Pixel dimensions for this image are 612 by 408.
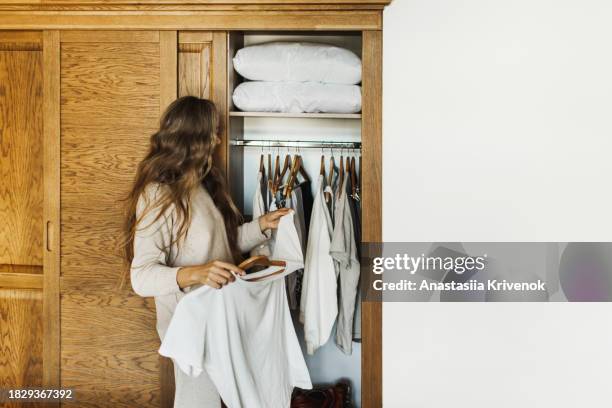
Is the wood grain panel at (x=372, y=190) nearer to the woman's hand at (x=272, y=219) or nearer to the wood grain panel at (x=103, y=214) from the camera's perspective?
the woman's hand at (x=272, y=219)

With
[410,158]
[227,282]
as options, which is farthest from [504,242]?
[227,282]

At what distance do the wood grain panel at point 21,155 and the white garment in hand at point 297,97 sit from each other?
0.85 metres

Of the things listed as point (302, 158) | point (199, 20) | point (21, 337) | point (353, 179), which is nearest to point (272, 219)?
point (353, 179)

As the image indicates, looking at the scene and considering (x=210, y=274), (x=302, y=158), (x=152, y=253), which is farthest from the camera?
(x=302, y=158)

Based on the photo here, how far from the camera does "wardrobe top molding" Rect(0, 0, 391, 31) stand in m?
2.03

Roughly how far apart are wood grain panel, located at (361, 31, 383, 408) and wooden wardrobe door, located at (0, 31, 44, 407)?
135cm

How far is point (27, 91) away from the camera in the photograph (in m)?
2.21

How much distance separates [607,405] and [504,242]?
65 centimetres

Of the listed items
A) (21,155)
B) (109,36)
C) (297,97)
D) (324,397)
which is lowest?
(324,397)

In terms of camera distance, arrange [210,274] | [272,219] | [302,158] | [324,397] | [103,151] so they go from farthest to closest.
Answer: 1. [302,158]
2. [324,397]
3. [103,151]
4. [272,219]
5. [210,274]

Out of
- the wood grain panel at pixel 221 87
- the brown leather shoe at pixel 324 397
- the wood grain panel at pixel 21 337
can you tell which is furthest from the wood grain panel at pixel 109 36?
the brown leather shoe at pixel 324 397

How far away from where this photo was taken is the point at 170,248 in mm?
1807

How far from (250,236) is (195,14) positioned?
90cm

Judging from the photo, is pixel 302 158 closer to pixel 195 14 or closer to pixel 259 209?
pixel 259 209
